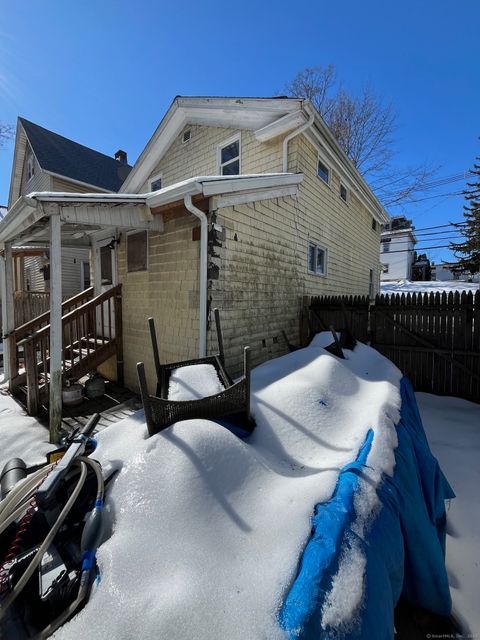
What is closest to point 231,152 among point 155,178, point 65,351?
point 155,178

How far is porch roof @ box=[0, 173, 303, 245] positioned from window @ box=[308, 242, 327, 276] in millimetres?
2714

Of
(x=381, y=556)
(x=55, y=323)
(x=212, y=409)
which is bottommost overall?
(x=381, y=556)

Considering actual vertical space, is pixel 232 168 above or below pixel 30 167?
below

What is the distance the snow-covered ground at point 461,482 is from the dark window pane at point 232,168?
6740mm

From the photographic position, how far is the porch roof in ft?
13.4

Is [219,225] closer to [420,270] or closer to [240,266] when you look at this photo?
[240,266]

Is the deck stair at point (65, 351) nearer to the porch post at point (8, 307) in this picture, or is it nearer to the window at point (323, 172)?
the porch post at point (8, 307)

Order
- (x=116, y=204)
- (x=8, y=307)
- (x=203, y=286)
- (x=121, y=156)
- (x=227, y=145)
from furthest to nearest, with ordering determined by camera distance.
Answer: (x=121, y=156) → (x=227, y=145) → (x=8, y=307) → (x=203, y=286) → (x=116, y=204)

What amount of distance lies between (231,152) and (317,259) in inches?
143

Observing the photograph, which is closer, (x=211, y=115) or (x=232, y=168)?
(x=211, y=115)

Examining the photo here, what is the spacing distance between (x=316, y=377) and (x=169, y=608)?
2496 millimetres

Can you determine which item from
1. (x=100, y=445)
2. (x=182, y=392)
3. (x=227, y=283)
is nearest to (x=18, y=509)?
(x=100, y=445)

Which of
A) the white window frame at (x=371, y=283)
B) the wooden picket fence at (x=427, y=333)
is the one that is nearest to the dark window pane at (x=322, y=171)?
the wooden picket fence at (x=427, y=333)

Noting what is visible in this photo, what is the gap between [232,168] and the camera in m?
7.69
